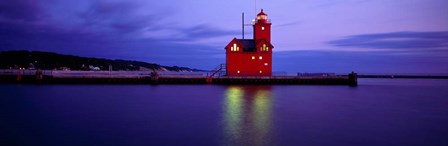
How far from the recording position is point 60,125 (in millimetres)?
16344

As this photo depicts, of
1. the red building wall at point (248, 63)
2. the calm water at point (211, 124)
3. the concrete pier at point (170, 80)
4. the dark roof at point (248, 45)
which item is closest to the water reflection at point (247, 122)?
the calm water at point (211, 124)

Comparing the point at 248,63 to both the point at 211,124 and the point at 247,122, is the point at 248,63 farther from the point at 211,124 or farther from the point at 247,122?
the point at 211,124

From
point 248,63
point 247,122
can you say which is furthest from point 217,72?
point 247,122

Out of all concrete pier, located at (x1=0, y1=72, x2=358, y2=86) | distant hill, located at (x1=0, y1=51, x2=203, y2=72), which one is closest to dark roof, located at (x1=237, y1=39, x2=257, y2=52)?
concrete pier, located at (x1=0, y1=72, x2=358, y2=86)

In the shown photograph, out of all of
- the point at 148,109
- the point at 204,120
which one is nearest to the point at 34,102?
the point at 148,109

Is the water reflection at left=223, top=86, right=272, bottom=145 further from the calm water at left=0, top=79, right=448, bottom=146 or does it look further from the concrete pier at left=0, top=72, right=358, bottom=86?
the concrete pier at left=0, top=72, right=358, bottom=86

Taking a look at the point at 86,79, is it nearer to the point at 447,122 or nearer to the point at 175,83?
the point at 175,83

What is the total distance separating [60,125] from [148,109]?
705 centimetres

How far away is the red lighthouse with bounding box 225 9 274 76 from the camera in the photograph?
42891 mm

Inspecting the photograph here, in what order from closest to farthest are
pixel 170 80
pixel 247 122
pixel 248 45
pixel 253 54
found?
1. pixel 247 122
2. pixel 253 54
3. pixel 248 45
4. pixel 170 80

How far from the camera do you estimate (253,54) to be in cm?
4288

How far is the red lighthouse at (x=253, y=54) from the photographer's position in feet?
141

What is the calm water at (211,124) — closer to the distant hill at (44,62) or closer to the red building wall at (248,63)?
the red building wall at (248,63)

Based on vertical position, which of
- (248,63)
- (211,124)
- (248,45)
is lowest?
(211,124)
